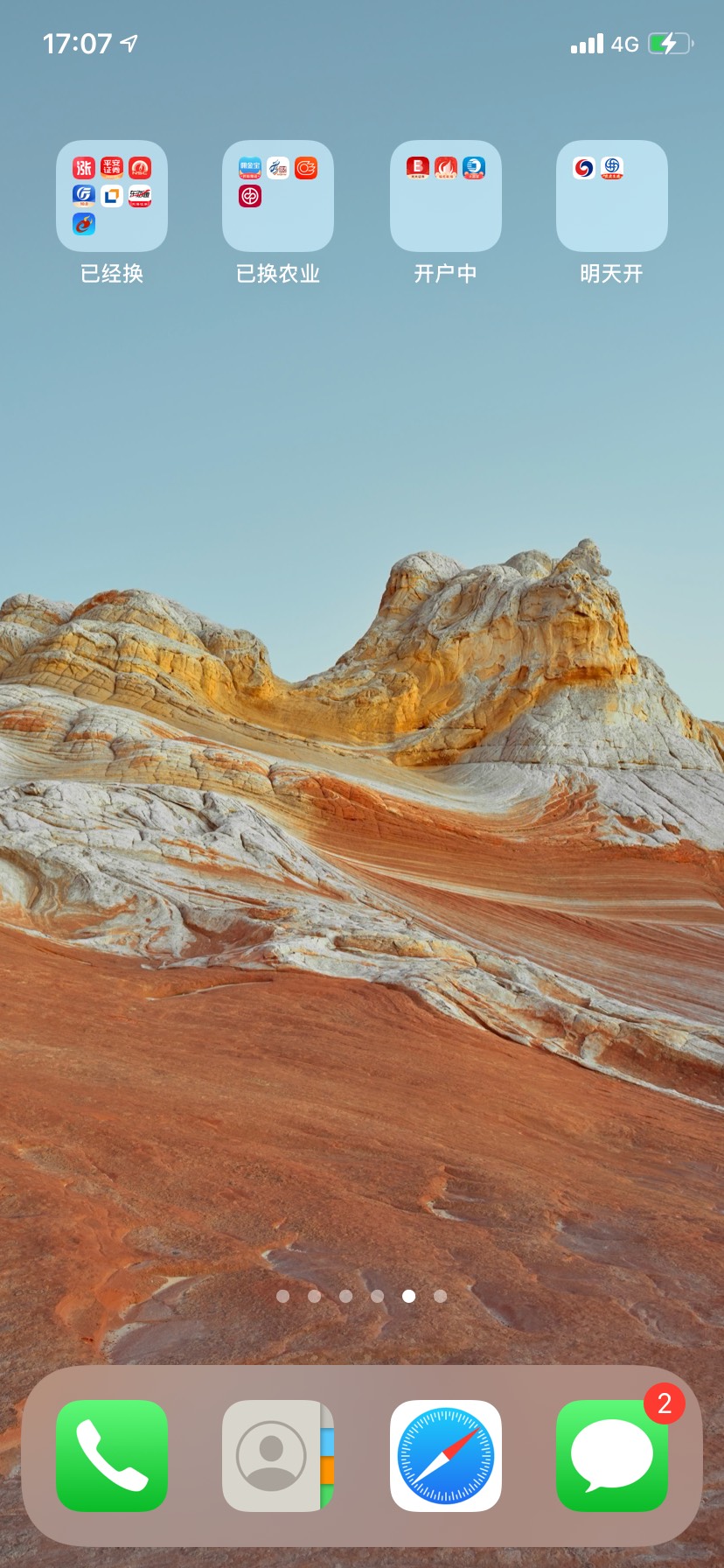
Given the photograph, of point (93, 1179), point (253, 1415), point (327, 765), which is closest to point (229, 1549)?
point (253, 1415)

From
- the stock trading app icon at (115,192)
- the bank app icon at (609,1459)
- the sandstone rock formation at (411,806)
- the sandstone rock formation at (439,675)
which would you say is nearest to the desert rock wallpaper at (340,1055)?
the sandstone rock formation at (411,806)

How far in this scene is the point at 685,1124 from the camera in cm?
885

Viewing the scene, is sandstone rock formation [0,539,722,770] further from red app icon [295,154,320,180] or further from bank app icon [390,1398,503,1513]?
bank app icon [390,1398,503,1513]

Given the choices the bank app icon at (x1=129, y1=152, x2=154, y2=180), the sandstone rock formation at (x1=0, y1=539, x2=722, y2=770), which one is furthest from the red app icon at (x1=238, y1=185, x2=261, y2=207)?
the sandstone rock formation at (x1=0, y1=539, x2=722, y2=770)

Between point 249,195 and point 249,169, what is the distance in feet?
0.40

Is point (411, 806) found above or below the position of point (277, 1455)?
below

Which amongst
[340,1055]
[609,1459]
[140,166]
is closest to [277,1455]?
[609,1459]

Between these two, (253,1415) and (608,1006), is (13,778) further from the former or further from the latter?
(253,1415)

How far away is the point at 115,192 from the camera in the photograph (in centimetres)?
522

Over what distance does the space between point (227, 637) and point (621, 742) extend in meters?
15.6

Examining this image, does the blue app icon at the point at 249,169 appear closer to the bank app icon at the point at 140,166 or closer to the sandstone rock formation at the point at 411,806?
the bank app icon at the point at 140,166

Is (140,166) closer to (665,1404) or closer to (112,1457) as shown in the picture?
(112,1457)

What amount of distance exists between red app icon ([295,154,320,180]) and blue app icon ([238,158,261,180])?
0.65 ft

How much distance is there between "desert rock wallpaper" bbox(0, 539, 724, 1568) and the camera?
3496mm
